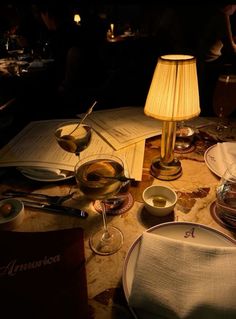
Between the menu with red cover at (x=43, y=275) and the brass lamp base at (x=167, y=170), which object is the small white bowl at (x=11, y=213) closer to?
the menu with red cover at (x=43, y=275)

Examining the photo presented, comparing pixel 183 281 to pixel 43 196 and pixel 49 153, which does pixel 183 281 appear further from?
pixel 49 153

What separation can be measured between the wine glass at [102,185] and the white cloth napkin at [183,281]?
0.13 m

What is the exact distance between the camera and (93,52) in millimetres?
2633

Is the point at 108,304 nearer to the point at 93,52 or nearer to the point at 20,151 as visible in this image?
the point at 20,151

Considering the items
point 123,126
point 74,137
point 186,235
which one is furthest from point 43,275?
point 123,126

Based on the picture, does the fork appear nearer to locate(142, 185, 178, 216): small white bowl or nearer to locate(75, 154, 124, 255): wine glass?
locate(75, 154, 124, 255): wine glass

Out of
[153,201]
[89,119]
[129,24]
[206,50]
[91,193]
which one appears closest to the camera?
[91,193]

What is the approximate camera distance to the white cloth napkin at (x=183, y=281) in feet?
1.45

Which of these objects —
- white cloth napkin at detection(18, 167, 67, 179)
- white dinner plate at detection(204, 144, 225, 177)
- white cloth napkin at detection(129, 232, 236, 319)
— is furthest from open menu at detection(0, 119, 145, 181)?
white cloth napkin at detection(129, 232, 236, 319)

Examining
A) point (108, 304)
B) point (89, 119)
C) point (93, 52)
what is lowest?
point (108, 304)

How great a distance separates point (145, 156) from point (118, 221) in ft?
1.13

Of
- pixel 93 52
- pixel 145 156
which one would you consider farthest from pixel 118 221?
pixel 93 52

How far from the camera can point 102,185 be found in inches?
24.4

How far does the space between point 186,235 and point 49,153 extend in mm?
574
